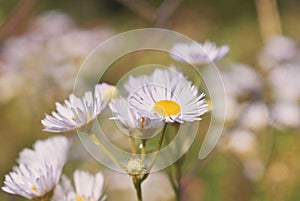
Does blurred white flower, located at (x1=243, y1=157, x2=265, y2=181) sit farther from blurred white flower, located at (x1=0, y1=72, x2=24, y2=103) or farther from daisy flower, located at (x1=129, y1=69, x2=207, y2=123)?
daisy flower, located at (x1=129, y1=69, x2=207, y2=123)

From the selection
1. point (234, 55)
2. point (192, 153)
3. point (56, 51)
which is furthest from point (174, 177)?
point (234, 55)

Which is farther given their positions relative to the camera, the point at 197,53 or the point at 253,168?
the point at 253,168

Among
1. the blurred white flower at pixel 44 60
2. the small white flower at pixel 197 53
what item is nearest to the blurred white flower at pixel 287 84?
the blurred white flower at pixel 44 60

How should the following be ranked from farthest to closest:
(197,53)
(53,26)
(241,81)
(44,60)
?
(53,26)
(44,60)
(241,81)
(197,53)

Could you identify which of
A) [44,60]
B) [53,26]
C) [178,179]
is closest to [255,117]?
[44,60]

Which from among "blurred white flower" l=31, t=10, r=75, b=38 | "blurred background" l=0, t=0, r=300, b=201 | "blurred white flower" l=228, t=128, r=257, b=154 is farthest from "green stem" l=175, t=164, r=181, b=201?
"blurred white flower" l=31, t=10, r=75, b=38

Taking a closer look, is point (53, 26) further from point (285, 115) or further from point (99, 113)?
point (99, 113)

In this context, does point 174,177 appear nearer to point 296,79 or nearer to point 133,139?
point 133,139
